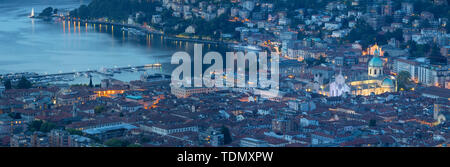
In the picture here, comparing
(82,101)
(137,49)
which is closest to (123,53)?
(137,49)

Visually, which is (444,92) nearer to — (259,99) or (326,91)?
(326,91)

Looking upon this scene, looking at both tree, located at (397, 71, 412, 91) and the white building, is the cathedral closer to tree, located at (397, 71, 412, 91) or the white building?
the white building

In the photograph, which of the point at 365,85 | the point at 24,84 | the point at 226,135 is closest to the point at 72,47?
the point at 24,84

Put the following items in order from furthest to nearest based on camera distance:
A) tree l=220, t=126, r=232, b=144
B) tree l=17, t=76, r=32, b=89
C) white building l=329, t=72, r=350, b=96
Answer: tree l=17, t=76, r=32, b=89, white building l=329, t=72, r=350, b=96, tree l=220, t=126, r=232, b=144

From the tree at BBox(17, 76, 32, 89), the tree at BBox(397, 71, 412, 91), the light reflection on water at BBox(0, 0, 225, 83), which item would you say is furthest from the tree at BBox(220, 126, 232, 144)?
the light reflection on water at BBox(0, 0, 225, 83)

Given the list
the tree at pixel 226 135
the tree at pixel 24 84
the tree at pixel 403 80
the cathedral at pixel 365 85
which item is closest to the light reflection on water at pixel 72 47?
the tree at pixel 24 84

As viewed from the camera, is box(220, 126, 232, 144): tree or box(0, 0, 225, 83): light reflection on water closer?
box(220, 126, 232, 144): tree

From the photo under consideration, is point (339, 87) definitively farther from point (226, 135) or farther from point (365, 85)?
point (226, 135)
